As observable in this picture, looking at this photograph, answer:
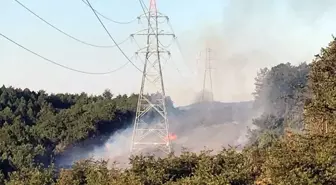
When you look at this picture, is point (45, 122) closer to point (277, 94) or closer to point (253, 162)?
point (277, 94)

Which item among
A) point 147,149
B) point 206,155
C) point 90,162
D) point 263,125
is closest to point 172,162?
point 206,155

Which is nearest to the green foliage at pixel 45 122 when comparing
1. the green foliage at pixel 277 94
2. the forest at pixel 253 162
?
the forest at pixel 253 162

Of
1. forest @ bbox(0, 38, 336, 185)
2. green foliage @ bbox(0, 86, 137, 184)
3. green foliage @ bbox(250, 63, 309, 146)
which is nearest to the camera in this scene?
forest @ bbox(0, 38, 336, 185)

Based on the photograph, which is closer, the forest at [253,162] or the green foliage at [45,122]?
the forest at [253,162]

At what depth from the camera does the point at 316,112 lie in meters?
21.0

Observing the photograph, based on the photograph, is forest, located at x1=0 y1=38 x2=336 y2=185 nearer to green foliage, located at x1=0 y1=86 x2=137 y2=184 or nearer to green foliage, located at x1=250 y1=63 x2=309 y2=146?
green foliage, located at x1=0 y1=86 x2=137 y2=184

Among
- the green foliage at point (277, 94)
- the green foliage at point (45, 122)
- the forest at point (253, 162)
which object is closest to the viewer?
the forest at point (253, 162)

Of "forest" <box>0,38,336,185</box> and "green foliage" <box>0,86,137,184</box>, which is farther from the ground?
"green foliage" <box>0,86,137,184</box>

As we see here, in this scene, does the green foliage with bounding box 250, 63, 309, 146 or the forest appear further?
the green foliage with bounding box 250, 63, 309, 146

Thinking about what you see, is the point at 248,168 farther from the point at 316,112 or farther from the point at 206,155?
the point at 316,112

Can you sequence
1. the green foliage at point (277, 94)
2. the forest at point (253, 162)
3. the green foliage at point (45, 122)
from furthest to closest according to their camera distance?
the green foliage at point (277, 94) < the green foliage at point (45, 122) < the forest at point (253, 162)

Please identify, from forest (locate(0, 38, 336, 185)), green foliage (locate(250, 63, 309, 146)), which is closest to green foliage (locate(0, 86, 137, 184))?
forest (locate(0, 38, 336, 185))

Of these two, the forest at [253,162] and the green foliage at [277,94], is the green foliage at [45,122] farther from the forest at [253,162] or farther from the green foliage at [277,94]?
the green foliage at [277,94]

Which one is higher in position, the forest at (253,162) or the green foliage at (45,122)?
the green foliage at (45,122)
